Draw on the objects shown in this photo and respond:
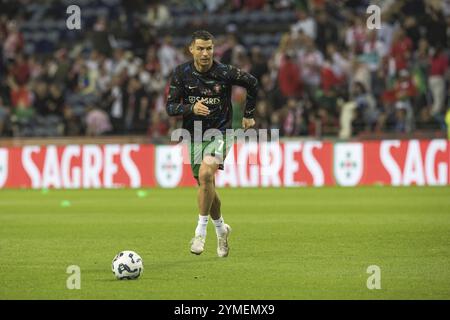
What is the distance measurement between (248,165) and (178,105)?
14.0 meters

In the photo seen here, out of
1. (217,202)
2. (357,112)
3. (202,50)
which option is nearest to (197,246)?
(217,202)

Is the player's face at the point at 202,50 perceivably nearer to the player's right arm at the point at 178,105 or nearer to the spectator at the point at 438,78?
the player's right arm at the point at 178,105

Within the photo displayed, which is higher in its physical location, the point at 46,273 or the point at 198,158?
the point at 198,158

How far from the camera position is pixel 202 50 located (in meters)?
12.1

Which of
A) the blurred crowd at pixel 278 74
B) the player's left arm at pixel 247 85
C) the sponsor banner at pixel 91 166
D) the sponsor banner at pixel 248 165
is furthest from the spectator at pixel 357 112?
the player's left arm at pixel 247 85

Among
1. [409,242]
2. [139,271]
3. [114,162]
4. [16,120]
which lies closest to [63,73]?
[16,120]

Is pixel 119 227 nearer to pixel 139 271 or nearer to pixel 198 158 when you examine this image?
pixel 198 158

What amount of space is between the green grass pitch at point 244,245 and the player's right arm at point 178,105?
65.2 inches

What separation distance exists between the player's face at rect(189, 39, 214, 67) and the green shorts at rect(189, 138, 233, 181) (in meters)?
0.90

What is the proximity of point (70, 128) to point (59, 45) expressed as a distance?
16.9 feet

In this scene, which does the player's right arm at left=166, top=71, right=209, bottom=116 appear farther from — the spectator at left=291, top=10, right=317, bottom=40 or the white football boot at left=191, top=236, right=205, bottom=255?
the spectator at left=291, top=10, right=317, bottom=40
